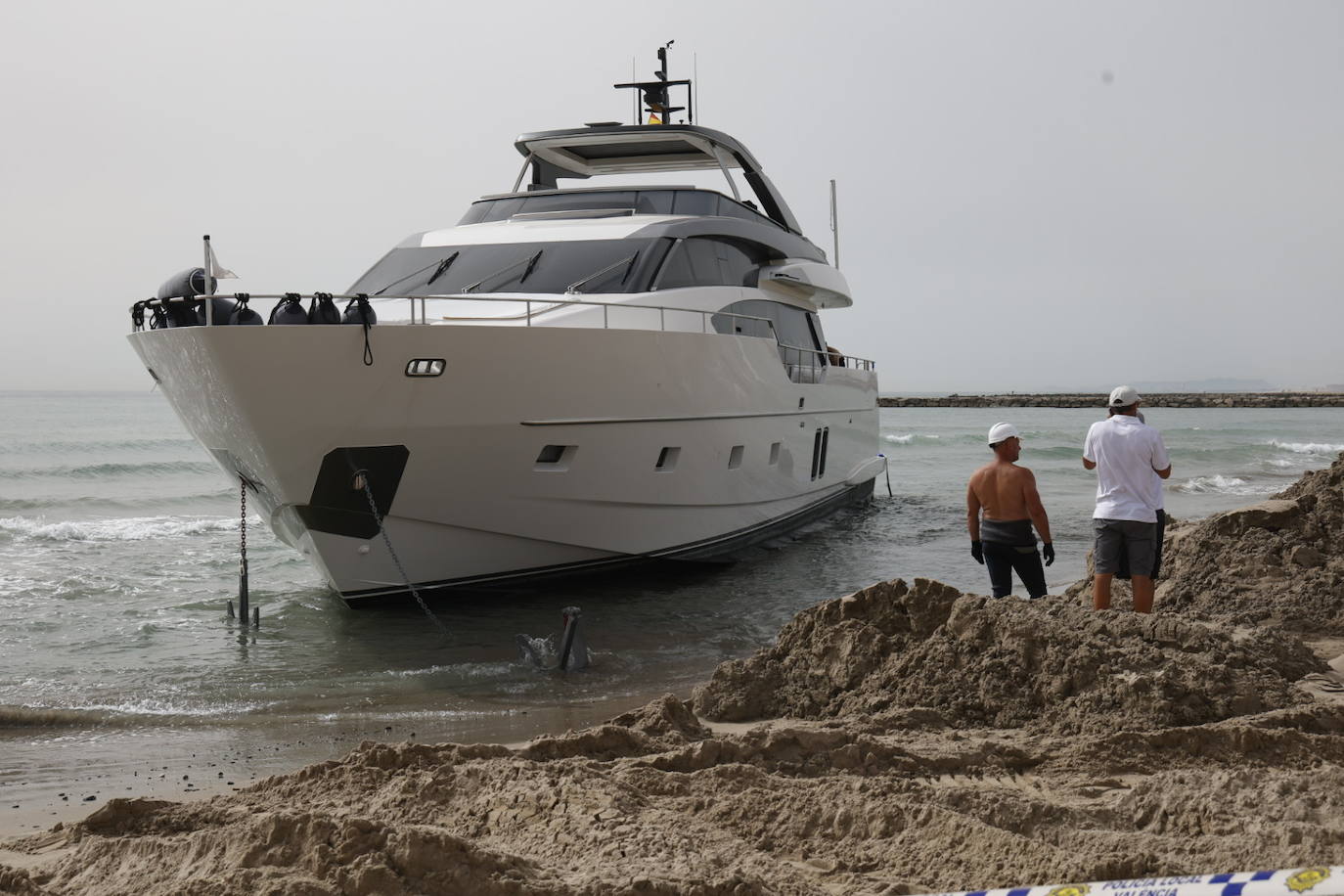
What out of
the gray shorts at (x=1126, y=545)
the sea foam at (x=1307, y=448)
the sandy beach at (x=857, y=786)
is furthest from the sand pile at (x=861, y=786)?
the sea foam at (x=1307, y=448)

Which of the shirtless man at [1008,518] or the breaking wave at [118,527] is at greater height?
the shirtless man at [1008,518]

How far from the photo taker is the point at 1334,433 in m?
45.0

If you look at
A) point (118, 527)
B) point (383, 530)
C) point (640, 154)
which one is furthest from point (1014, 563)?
point (118, 527)

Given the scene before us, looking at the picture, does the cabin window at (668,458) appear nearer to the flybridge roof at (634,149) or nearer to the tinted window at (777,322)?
the tinted window at (777,322)

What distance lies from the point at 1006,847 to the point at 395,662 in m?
5.11

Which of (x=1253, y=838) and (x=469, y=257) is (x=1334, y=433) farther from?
(x=1253, y=838)

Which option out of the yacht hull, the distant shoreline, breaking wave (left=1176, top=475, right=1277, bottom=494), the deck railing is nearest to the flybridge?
the deck railing

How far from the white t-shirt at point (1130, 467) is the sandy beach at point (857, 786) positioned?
0.80 meters

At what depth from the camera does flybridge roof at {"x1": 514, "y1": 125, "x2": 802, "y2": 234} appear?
13.3 meters

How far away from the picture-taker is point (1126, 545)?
5.99 m

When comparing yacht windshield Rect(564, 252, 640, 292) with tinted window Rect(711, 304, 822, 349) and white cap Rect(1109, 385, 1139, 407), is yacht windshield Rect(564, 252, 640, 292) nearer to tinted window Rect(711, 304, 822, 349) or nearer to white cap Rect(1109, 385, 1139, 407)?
tinted window Rect(711, 304, 822, 349)

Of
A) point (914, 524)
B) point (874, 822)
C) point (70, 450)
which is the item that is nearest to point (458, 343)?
Answer: point (874, 822)

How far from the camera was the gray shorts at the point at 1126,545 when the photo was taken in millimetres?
5898

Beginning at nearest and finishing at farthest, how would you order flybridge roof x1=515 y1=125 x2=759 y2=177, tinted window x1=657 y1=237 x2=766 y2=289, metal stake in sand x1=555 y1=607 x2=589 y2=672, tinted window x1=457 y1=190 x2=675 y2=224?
metal stake in sand x1=555 y1=607 x2=589 y2=672 < tinted window x1=657 y1=237 x2=766 y2=289 < tinted window x1=457 y1=190 x2=675 y2=224 < flybridge roof x1=515 y1=125 x2=759 y2=177
